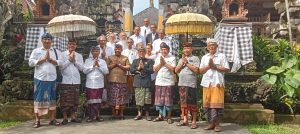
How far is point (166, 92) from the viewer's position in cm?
782

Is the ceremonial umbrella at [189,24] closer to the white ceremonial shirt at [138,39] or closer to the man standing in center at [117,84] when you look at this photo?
the man standing in center at [117,84]

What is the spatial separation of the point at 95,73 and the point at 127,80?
871mm

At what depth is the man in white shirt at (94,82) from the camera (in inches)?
316

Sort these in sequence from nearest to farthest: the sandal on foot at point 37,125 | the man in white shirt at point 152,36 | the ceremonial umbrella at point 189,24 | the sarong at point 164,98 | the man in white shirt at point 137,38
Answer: the sandal on foot at point 37,125
the sarong at point 164,98
the ceremonial umbrella at point 189,24
the man in white shirt at point 137,38
the man in white shirt at point 152,36

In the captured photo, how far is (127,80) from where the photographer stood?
868 cm

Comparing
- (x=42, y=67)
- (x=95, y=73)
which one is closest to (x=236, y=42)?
(x=95, y=73)

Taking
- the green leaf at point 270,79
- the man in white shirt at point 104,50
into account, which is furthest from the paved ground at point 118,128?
the man in white shirt at point 104,50

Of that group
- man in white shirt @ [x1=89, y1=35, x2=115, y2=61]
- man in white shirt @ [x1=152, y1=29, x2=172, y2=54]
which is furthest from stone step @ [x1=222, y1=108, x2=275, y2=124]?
man in white shirt @ [x1=89, y1=35, x2=115, y2=61]

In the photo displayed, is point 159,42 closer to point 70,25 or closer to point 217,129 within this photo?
point 70,25

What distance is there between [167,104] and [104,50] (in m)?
1.84

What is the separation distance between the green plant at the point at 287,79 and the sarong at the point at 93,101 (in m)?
3.24

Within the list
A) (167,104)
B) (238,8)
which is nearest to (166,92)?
(167,104)

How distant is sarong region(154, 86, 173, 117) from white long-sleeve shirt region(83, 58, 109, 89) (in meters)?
1.09

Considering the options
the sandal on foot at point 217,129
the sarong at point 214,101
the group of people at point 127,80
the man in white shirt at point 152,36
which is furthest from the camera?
the man in white shirt at point 152,36
